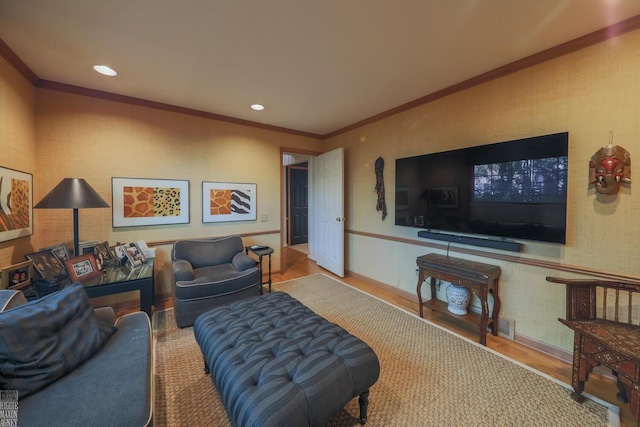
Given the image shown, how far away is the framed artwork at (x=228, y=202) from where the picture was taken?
11.3 ft

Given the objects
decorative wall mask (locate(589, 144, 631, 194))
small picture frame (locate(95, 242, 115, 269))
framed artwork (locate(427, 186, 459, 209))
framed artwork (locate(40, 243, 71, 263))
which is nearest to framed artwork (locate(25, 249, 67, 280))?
framed artwork (locate(40, 243, 71, 263))

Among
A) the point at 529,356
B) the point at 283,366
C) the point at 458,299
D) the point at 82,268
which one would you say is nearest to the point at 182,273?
the point at 82,268

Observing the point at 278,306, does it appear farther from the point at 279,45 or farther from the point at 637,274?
the point at 637,274

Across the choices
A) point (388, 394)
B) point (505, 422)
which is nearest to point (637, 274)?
point (505, 422)

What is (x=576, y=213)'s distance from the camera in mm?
1907

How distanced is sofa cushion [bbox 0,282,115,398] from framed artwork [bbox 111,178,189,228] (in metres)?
1.67

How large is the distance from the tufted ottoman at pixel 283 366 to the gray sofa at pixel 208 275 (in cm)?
75

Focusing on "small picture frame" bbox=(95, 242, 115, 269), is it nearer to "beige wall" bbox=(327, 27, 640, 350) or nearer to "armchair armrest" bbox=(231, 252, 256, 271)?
"armchair armrest" bbox=(231, 252, 256, 271)

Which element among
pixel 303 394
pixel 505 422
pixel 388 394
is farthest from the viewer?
pixel 388 394

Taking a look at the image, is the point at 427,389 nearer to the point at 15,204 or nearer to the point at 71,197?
the point at 71,197

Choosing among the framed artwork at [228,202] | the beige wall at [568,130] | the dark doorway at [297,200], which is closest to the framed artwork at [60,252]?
the framed artwork at [228,202]

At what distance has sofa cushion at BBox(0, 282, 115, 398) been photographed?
1069mm

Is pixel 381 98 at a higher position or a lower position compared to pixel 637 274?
higher

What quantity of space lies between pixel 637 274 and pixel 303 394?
94.8 inches
